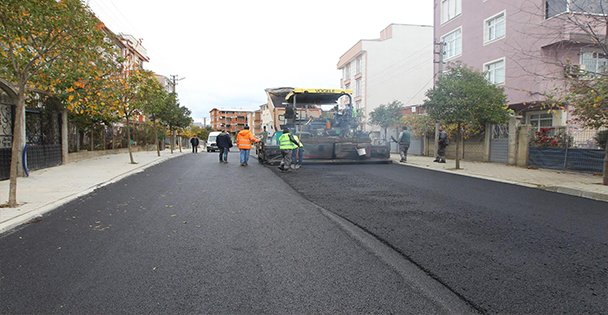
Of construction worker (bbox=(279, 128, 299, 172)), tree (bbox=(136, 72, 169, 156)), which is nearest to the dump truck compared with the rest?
construction worker (bbox=(279, 128, 299, 172))

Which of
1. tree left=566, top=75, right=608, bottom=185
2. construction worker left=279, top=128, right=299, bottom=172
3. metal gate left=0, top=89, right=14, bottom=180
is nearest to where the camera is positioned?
tree left=566, top=75, right=608, bottom=185

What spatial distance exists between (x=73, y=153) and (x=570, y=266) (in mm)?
18704

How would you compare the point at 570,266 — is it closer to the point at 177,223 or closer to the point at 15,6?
the point at 177,223

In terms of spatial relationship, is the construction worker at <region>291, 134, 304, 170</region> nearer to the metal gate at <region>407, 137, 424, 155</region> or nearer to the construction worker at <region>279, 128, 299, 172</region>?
the construction worker at <region>279, 128, 299, 172</region>

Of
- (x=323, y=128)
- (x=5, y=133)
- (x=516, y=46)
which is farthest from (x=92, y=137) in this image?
(x=516, y=46)

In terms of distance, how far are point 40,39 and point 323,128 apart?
10.2 m

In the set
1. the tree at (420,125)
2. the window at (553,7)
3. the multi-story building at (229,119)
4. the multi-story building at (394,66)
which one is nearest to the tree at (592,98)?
the window at (553,7)

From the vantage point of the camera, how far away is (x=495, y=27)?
22.2 m

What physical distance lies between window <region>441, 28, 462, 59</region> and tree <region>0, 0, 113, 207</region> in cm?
2323

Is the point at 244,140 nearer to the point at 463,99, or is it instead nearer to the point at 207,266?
the point at 463,99

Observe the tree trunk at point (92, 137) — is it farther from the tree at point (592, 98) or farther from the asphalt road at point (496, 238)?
the tree at point (592, 98)

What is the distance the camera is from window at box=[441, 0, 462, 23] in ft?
84.5

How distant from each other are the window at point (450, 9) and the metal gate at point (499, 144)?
12.5 m

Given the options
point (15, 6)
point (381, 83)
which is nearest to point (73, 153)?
point (15, 6)
